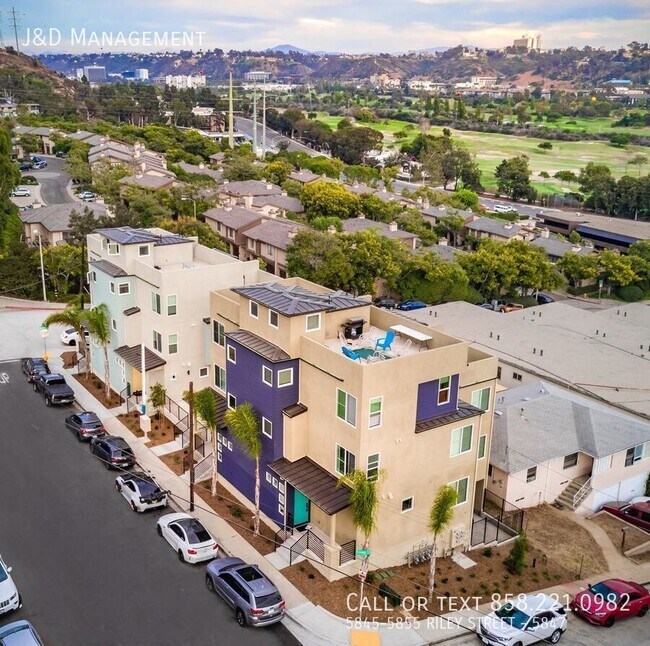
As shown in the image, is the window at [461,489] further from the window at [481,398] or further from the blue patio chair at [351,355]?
the blue patio chair at [351,355]

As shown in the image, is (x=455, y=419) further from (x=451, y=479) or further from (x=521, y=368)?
(x=521, y=368)

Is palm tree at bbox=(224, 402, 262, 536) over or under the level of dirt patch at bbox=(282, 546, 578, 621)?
over

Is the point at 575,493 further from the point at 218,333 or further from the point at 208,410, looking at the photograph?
the point at 218,333

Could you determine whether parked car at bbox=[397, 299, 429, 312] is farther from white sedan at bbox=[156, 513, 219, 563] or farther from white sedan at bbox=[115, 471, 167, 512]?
white sedan at bbox=[156, 513, 219, 563]

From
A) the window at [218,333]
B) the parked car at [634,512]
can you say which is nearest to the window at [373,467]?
the window at [218,333]

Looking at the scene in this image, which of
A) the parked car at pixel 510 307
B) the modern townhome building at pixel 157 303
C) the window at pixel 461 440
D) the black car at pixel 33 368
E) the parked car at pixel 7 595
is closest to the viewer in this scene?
the parked car at pixel 7 595

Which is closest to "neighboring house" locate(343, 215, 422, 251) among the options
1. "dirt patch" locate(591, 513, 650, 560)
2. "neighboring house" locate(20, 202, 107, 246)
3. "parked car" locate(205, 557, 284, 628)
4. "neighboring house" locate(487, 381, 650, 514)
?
"neighboring house" locate(20, 202, 107, 246)

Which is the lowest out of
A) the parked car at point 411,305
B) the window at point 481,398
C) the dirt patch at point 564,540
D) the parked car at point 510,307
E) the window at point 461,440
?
the parked car at point 510,307
